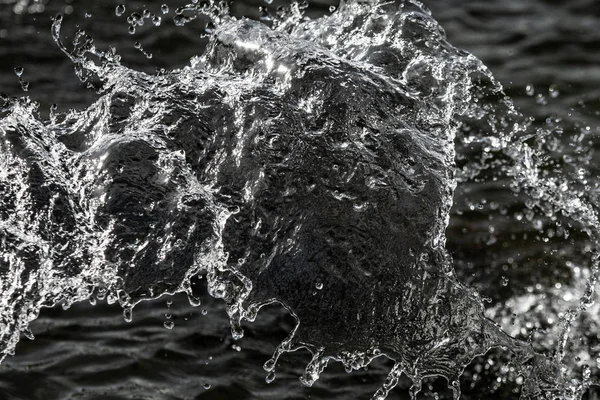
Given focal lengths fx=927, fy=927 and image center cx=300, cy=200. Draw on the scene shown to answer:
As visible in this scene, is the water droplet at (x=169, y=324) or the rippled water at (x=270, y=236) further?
the water droplet at (x=169, y=324)

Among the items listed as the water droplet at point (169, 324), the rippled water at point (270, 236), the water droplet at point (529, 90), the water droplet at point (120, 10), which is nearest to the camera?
the rippled water at point (270, 236)

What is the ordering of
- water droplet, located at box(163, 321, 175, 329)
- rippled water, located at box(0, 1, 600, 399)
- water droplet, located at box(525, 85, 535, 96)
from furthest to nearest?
water droplet, located at box(525, 85, 535, 96)
water droplet, located at box(163, 321, 175, 329)
rippled water, located at box(0, 1, 600, 399)

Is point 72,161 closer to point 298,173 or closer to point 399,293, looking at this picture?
point 298,173

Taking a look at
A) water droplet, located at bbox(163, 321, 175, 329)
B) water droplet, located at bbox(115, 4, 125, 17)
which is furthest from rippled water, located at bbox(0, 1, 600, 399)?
water droplet, located at bbox(115, 4, 125, 17)

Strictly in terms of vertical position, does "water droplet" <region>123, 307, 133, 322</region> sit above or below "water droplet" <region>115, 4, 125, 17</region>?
below

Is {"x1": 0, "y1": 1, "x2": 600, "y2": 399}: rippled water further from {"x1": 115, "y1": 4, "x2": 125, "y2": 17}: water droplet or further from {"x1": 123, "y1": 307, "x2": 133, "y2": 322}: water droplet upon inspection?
{"x1": 115, "y1": 4, "x2": 125, "y2": 17}: water droplet

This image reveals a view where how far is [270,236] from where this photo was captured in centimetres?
303

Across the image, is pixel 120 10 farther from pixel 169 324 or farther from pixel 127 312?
pixel 127 312

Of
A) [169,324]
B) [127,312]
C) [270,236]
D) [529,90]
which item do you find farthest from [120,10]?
[270,236]

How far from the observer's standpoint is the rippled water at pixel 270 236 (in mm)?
2896

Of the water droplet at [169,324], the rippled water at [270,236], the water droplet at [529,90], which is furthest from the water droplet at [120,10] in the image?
the water droplet at [169,324]

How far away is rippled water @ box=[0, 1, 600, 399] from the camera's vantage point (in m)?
2.90

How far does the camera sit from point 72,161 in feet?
9.80

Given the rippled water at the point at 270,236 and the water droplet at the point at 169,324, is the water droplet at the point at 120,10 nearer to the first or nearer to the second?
the rippled water at the point at 270,236
